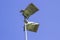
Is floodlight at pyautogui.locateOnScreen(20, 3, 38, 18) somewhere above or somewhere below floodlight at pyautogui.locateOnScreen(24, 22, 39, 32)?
above

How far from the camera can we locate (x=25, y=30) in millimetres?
22359

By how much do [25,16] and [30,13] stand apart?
10.7 inches

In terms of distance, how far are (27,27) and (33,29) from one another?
32cm

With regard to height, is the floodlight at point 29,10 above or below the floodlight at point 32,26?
above

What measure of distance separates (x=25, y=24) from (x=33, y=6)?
91cm

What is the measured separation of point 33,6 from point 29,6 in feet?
0.67

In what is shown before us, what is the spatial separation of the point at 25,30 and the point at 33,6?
115 centimetres

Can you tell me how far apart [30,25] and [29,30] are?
0.23 m

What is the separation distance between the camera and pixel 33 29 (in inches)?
876

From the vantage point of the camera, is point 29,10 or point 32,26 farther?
point 29,10

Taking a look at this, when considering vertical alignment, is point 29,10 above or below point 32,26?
above

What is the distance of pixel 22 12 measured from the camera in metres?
22.5

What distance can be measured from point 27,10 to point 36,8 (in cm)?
52
